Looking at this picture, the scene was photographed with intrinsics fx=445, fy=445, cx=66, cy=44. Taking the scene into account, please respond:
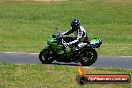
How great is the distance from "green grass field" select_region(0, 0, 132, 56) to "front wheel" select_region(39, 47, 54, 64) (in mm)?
13119

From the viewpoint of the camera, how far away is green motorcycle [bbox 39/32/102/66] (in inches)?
717

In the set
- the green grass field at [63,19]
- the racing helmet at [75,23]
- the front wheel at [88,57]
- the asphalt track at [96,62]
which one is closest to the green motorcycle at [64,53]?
the front wheel at [88,57]

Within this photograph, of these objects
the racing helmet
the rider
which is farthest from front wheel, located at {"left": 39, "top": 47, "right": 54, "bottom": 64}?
the racing helmet

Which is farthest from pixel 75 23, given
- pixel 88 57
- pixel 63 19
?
pixel 63 19

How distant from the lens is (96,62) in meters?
19.1

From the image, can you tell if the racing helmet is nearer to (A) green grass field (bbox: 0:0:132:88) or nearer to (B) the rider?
(B) the rider

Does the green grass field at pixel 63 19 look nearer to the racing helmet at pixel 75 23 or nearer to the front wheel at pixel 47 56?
the front wheel at pixel 47 56

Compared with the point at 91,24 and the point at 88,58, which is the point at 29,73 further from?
the point at 91,24

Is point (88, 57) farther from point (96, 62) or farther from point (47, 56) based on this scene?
point (47, 56)

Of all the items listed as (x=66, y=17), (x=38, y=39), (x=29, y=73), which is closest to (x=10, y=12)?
(x=66, y=17)

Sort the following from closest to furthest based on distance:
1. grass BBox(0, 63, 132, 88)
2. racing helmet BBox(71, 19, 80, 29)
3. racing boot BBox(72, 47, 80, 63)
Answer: grass BBox(0, 63, 132, 88)
racing helmet BBox(71, 19, 80, 29)
racing boot BBox(72, 47, 80, 63)

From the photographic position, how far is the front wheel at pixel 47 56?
18.4 metres

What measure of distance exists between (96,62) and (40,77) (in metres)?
5.74

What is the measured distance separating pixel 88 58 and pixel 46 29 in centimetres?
2345
